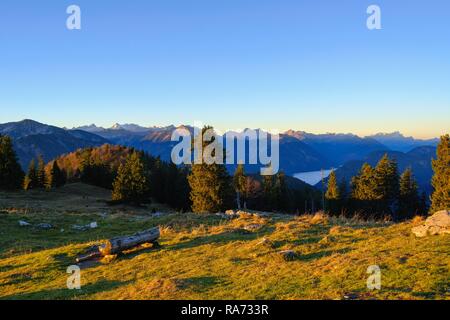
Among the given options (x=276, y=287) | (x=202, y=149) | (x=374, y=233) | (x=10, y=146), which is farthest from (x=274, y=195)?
(x=276, y=287)

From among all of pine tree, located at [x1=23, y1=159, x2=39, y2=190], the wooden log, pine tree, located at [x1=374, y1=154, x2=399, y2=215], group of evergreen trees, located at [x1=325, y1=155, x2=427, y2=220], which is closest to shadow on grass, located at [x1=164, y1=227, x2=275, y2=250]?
the wooden log

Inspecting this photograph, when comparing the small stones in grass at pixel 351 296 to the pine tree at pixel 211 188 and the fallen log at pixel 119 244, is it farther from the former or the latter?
the pine tree at pixel 211 188

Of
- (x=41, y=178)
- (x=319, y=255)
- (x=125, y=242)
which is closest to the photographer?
(x=319, y=255)

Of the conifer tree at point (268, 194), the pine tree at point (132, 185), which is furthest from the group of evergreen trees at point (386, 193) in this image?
the pine tree at point (132, 185)

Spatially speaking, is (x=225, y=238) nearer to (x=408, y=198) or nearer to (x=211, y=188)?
(x=211, y=188)

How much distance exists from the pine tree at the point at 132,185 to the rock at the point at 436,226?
6539 centimetres

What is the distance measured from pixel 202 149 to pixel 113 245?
1408 inches

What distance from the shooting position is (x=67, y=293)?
15.0 meters

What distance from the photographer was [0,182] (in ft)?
260

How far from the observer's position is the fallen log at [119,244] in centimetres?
2069

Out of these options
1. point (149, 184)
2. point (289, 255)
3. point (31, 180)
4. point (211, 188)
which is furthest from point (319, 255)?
point (31, 180)

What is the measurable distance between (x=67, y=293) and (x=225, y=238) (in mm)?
10144
